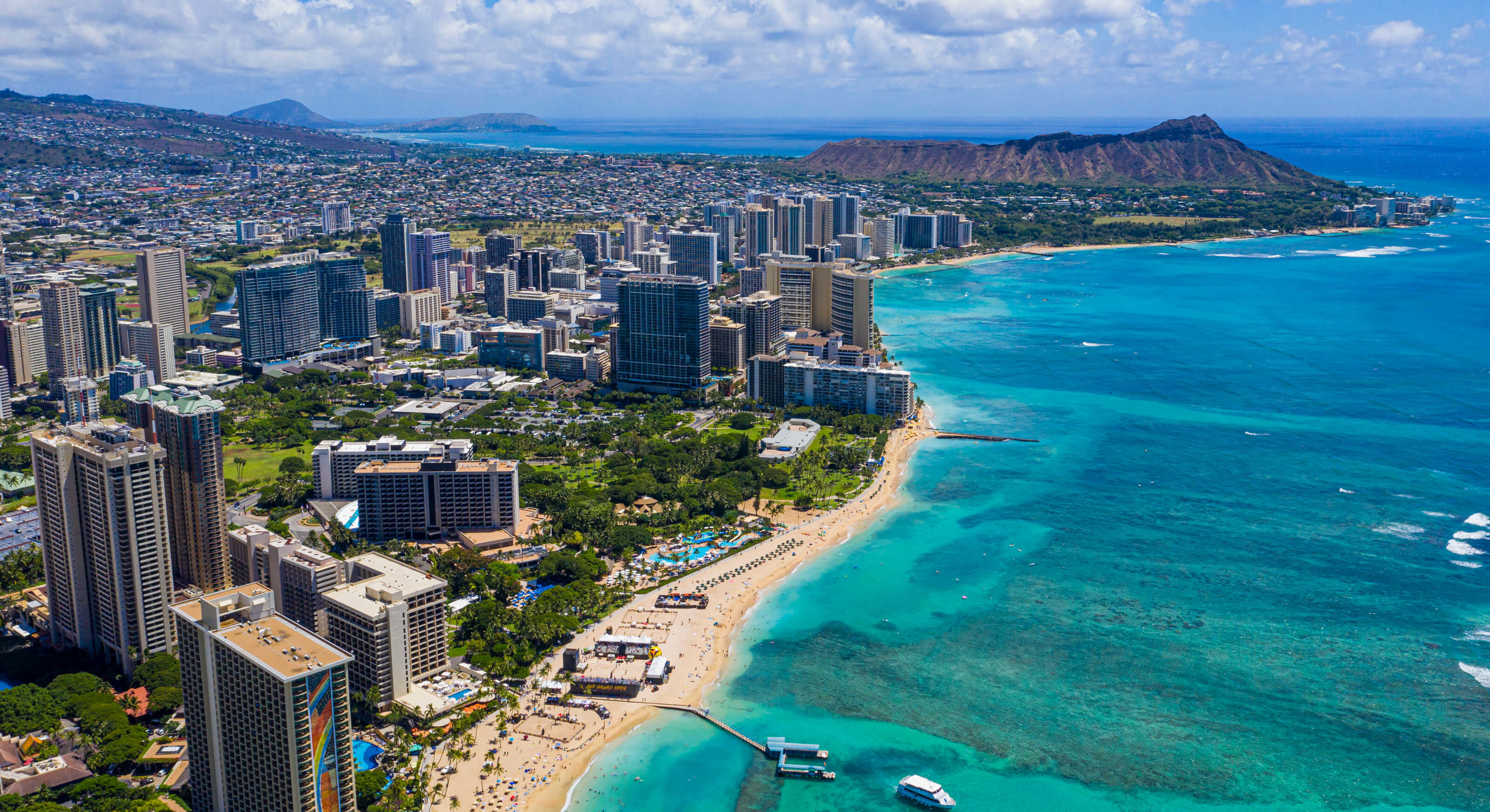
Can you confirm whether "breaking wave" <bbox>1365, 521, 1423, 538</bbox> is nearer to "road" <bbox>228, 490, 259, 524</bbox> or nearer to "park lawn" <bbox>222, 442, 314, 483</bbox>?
"road" <bbox>228, 490, 259, 524</bbox>

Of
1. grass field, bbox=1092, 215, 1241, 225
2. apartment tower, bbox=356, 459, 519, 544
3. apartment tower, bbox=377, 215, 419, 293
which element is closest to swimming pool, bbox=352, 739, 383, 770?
apartment tower, bbox=356, 459, 519, 544

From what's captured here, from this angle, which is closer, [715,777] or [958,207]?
[715,777]

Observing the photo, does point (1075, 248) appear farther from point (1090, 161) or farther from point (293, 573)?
point (293, 573)

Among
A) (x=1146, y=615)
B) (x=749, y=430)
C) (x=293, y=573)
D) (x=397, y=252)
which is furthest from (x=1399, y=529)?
(x=397, y=252)

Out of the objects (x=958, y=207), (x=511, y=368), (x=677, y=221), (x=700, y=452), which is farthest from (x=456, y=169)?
(x=700, y=452)

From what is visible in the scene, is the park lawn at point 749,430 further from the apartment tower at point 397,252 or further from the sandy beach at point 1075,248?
the sandy beach at point 1075,248

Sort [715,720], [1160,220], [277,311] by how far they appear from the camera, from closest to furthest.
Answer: [715,720] < [277,311] < [1160,220]

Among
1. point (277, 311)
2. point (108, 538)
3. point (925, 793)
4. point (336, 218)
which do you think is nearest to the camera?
point (925, 793)

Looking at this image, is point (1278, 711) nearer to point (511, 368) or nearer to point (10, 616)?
point (10, 616)
